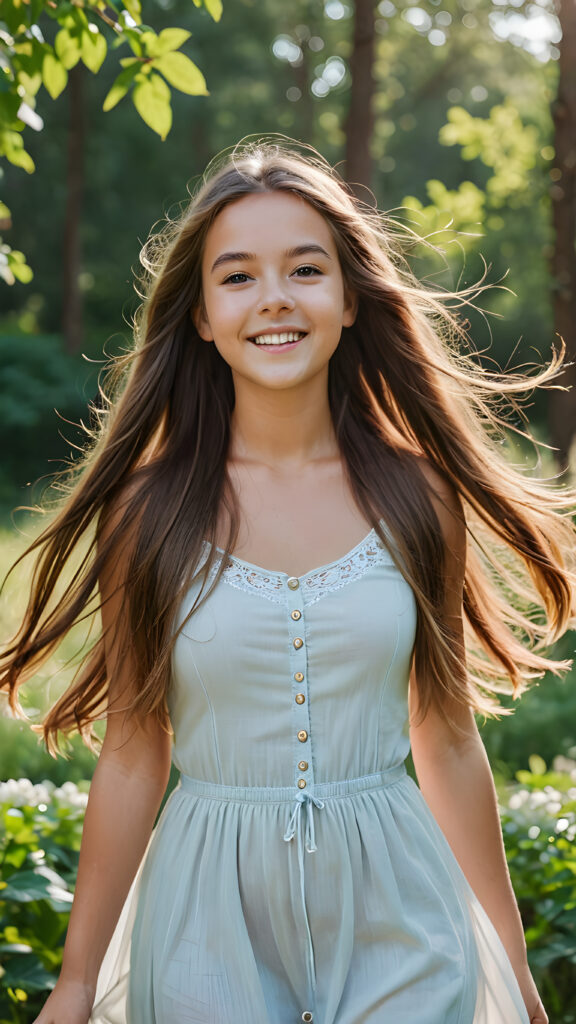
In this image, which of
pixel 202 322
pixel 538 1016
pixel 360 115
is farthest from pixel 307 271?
pixel 360 115

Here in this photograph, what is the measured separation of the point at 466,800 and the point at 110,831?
67cm

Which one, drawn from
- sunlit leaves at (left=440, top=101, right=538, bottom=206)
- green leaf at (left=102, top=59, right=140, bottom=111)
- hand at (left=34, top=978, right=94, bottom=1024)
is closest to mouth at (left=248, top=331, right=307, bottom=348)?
green leaf at (left=102, top=59, right=140, bottom=111)

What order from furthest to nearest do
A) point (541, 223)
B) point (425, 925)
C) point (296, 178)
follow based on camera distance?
point (541, 223) → point (296, 178) → point (425, 925)

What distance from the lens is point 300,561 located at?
195cm

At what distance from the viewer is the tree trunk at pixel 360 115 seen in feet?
29.3

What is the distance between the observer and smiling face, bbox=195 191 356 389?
1951 millimetres

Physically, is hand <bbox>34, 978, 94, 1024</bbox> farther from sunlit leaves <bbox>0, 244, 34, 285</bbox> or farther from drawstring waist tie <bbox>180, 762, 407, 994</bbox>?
sunlit leaves <bbox>0, 244, 34, 285</bbox>

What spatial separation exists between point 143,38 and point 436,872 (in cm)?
172

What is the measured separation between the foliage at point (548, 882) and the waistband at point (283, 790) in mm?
1126

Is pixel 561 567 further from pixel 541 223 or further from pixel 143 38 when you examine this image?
pixel 541 223

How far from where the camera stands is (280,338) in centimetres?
196

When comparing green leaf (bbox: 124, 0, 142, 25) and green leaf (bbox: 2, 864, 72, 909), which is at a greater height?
green leaf (bbox: 124, 0, 142, 25)

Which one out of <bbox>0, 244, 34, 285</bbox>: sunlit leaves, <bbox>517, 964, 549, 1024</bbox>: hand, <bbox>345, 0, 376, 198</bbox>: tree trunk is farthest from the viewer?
<bbox>345, 0, 376, 198</bbox>: tree trunk

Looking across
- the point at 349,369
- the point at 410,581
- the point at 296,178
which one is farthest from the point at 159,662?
the point at 296,178
